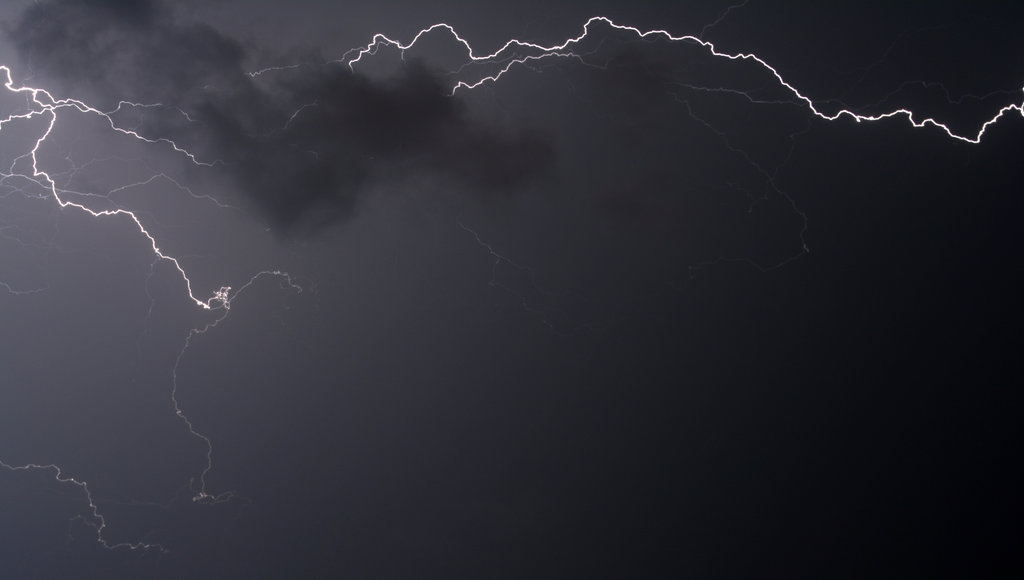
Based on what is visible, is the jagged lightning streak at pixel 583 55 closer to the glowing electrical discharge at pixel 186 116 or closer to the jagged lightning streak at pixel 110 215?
the glowing electrical discharge at pixel 186 116

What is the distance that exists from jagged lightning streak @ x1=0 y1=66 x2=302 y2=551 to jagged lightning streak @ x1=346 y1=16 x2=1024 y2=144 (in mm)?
1495

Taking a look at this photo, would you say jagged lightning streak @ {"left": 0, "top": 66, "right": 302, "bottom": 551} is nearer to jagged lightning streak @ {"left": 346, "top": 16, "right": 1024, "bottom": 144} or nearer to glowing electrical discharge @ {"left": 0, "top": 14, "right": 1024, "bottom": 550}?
glowing electrical discharge @ {"left": 0, "top": 14, "right": 1024, "bottom": 550}

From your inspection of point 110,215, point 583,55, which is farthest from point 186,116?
point 583,55

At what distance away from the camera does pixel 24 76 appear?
4121mm

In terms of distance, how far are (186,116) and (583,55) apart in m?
2.68

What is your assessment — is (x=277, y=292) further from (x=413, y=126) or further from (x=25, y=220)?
(x=25, y=220)

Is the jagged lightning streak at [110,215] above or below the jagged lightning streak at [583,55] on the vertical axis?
below

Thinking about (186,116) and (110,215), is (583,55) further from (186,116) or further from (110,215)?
(110,215)

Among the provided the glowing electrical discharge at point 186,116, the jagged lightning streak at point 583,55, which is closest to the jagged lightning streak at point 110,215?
the glowing electrical discharge at point 186,116

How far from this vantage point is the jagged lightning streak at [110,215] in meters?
3.99

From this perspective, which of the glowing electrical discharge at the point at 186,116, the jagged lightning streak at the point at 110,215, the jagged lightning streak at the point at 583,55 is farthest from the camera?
the jagged lightning streak at the point at 110,215

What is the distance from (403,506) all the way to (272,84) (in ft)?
9.62

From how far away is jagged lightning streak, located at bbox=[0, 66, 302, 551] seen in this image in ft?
13.1

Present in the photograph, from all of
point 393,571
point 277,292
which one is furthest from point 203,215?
point 393,571
